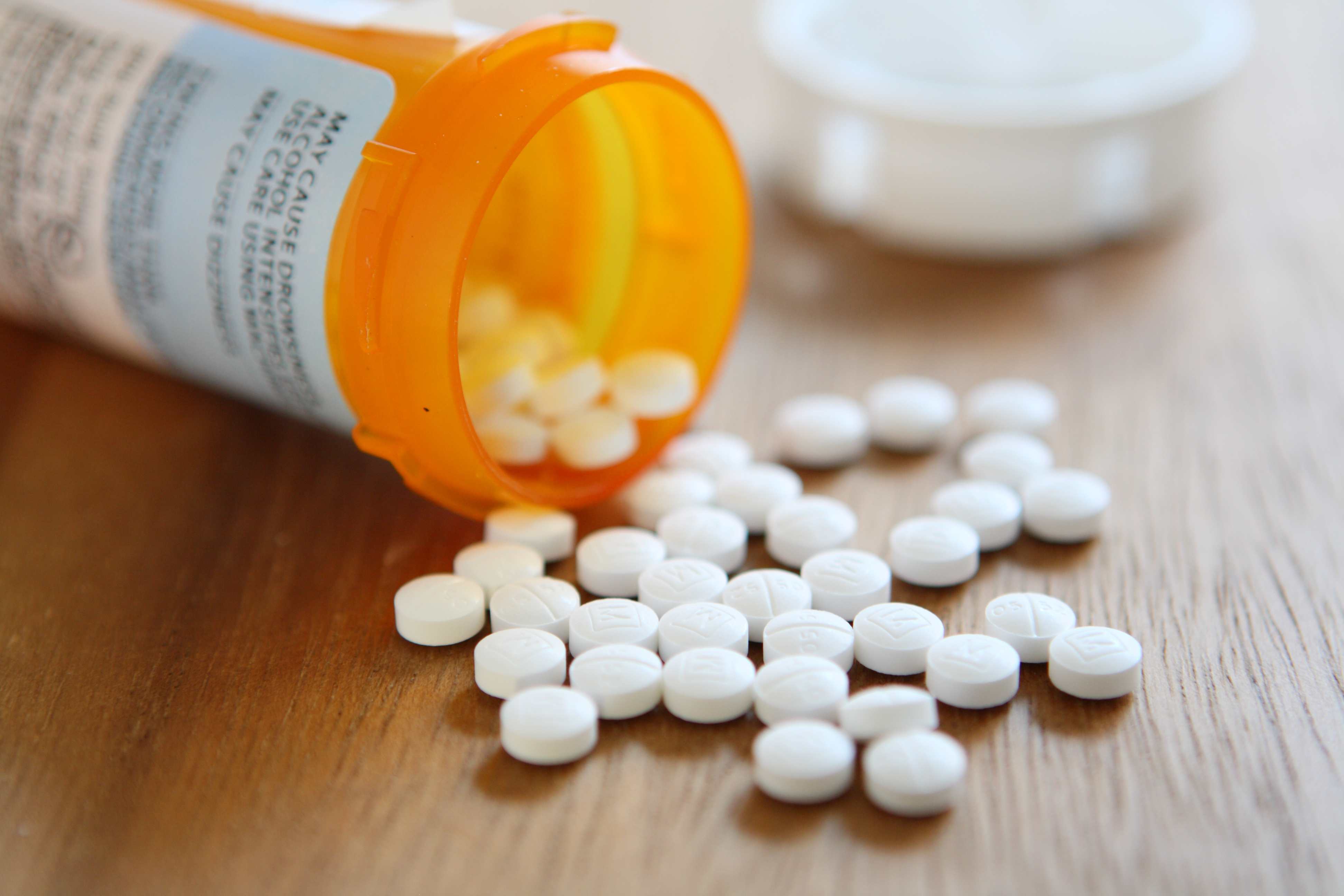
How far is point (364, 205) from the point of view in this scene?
2.66ft

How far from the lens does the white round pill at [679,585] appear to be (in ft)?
2.81

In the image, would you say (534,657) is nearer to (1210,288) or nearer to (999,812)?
(999,812)

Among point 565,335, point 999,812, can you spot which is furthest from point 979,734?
point 565,335

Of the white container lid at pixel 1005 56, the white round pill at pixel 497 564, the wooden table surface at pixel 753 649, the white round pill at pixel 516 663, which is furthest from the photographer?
the white container lid at pixel 1005 56

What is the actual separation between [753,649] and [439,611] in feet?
0.68

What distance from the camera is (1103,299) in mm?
1249

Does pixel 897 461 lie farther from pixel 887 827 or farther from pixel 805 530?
pixel 887 827

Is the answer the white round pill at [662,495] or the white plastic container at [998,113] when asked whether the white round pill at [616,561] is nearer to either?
the white round pill at [662,495]

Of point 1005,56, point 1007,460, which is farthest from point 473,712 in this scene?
point 1005,56

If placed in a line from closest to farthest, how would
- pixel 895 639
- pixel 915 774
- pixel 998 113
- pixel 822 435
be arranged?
pixel 915 774
pixel 895 639
pixel 822 435
pixel 998 113

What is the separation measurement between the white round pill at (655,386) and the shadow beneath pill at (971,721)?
13.2 inches

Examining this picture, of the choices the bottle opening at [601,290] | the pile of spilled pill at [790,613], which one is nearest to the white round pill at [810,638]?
the pile of spilled pill at [790,613]

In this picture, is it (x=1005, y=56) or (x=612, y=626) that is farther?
(x=1005, y=56)

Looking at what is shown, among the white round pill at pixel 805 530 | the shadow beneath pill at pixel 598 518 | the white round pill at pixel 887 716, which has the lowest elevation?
the shadow beneath pill at pixel 598 518
